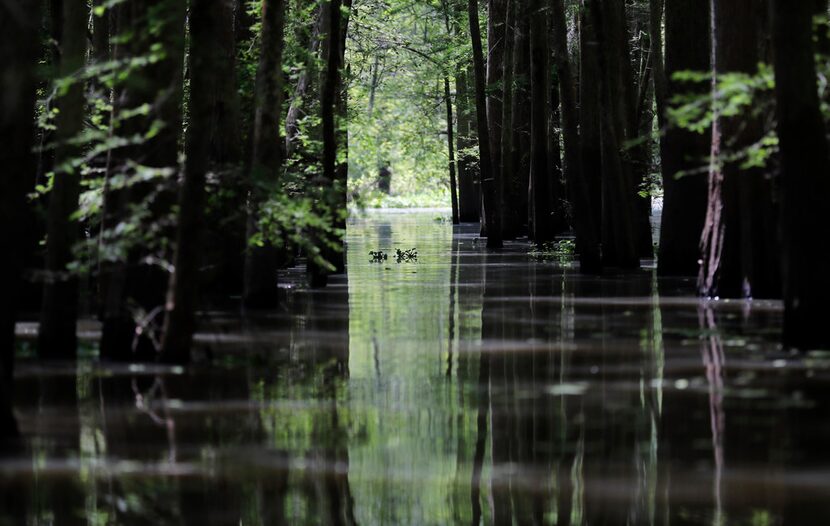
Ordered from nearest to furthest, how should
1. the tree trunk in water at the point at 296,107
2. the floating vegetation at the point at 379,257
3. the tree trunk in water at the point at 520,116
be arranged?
the tree trunk in water at the point at 296,107 → the floating vegetation at the point at 379,257 → the tree trunk in water at the point at 520,116

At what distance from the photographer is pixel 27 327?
57.1 ft

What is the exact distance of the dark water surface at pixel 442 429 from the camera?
7570 millimetres

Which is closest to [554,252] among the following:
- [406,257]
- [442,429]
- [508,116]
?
[406,257]

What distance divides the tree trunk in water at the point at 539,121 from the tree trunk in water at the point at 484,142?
193 cm

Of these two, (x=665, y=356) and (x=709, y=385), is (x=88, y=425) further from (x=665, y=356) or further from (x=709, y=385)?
(x=665, y=356)

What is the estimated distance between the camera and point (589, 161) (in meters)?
27.6

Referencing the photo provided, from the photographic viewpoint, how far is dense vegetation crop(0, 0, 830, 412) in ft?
39.8

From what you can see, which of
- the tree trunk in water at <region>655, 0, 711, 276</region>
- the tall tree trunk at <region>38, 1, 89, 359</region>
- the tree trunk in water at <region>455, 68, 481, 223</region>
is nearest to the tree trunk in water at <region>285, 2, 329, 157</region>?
the tree trunk in water at <region>655, 0, 711, 276</region>

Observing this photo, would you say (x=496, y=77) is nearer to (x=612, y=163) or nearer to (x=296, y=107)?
(x=612, y=163)

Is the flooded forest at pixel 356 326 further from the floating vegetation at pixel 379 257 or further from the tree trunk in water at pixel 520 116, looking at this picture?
the tree trunk in water at pixel 520 116

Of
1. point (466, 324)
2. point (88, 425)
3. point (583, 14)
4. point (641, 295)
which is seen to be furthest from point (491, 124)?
point (88, 425)

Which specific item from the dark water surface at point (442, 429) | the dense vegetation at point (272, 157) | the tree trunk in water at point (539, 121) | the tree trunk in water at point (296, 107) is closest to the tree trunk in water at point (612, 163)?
the dense vegetation at point (272, 157)

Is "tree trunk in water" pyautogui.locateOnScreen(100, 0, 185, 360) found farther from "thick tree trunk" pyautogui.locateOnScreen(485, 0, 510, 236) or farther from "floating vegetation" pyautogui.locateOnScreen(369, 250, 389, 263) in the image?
"thick tree trunk" pyautogui.locateOnScreen(485, 0, 510, 236)

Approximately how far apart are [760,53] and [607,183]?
6.74 m
